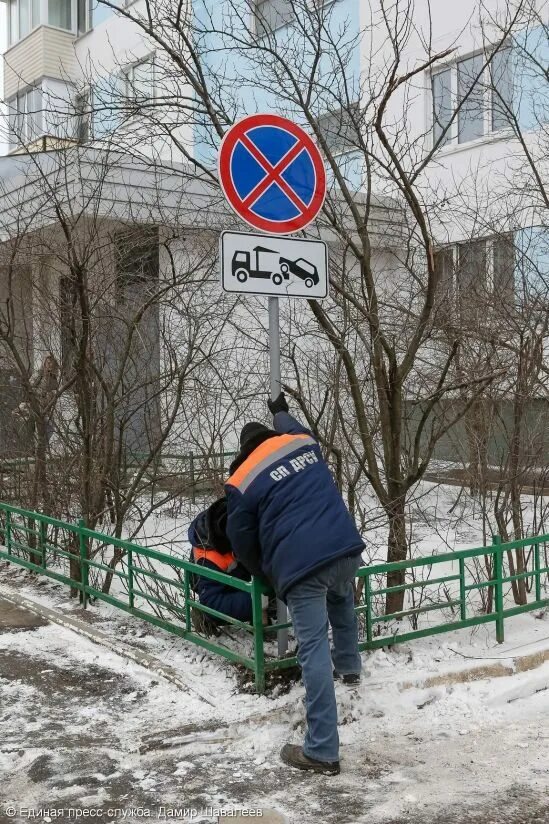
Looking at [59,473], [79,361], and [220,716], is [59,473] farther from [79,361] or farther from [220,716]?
[220,716]

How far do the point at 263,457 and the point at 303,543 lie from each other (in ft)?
1.44

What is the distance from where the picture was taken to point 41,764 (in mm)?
3350

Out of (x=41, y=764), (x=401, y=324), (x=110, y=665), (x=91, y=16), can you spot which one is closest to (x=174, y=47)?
(x=401, y=324)

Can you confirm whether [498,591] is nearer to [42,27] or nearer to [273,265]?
[273,265]

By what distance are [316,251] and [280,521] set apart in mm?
1520

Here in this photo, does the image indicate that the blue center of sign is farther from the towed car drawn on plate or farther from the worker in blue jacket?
the worker in blue jacket

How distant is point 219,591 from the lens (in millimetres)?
4547

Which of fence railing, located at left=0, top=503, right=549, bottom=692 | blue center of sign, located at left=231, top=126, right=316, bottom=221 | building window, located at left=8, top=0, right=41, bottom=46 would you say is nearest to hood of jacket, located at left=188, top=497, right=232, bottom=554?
fence railing, located at left=0, top=503, right=549, bottom=692

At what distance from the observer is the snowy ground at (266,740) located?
10.1 feet

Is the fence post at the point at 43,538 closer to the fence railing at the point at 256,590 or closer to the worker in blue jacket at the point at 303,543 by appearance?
the fence railing at the point at 256,590

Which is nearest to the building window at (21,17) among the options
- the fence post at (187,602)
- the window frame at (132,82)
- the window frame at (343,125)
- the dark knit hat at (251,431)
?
the window frame at (132,82)

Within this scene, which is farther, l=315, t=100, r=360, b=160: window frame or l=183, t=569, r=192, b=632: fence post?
l=315, t=100, r=360, b=160: window frame

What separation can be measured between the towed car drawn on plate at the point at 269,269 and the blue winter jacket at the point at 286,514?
85cm

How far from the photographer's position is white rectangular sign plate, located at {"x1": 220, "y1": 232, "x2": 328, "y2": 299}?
A: 3811mm
